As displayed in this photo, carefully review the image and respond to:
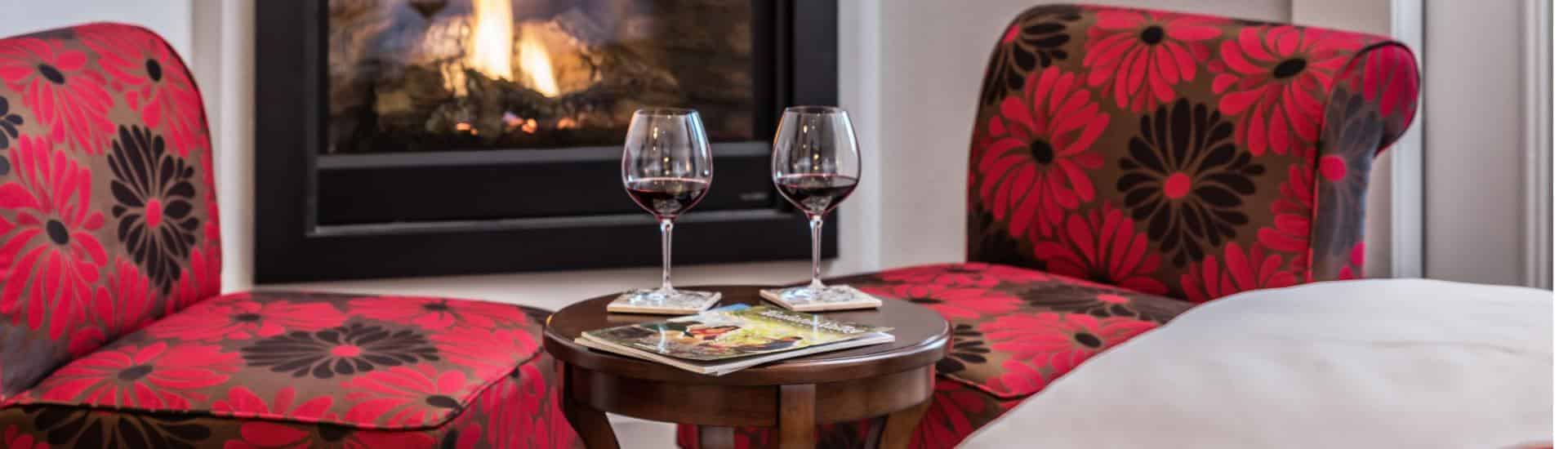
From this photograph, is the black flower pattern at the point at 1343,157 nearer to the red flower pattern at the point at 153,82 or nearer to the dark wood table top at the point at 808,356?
the dark wood table top at the point at 808,356

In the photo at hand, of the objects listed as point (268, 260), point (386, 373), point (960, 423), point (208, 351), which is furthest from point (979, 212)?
point (268, 260)

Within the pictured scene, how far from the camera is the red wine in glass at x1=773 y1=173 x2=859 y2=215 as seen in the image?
135 centimetres

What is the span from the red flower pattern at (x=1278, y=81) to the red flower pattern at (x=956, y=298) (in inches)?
16.2

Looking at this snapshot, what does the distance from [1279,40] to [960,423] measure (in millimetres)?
775

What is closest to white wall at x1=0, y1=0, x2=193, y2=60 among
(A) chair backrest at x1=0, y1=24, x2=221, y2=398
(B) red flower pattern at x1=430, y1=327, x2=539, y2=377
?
(A) chair backrest at x1=0, y1=24, x2=221, y2=398

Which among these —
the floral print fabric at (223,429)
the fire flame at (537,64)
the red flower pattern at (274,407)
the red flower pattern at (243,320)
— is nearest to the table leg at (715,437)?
the floral print fabric at (223,429)

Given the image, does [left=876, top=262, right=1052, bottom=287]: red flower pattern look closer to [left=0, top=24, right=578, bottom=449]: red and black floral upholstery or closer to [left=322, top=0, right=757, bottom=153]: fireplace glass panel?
[left=0, top=24, right=578, bottom=449]: red and black floral upholstery

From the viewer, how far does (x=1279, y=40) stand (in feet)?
6.14

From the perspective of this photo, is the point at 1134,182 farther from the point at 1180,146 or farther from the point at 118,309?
the point at 118,309

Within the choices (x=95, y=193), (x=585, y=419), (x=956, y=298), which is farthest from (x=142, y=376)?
(x=956, y=298)

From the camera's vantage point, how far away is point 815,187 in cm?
135

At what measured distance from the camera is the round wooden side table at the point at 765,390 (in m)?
1.12

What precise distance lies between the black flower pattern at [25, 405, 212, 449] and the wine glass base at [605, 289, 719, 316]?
46cm

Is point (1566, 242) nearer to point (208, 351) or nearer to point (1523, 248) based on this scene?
point (208, 351)
